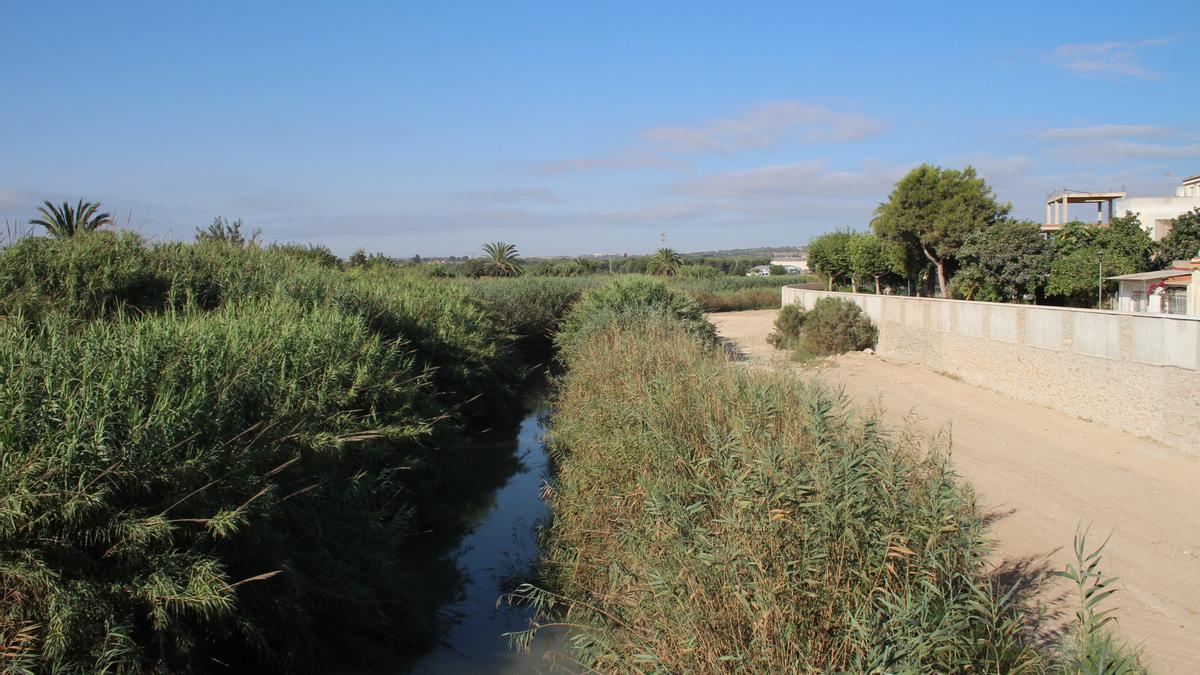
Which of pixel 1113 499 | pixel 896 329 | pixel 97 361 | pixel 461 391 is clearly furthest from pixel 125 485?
pixel 896 329

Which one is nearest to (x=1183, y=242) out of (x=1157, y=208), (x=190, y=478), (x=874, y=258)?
(x=1157, y=208)

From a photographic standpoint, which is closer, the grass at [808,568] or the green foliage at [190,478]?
the grass at [808,568]

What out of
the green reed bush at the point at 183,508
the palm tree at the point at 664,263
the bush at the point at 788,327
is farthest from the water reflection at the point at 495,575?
the palm tree at the point at 664,263

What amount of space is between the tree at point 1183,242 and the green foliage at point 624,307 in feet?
61.4

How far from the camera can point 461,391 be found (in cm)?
1770

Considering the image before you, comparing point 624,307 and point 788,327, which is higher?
point 624,307

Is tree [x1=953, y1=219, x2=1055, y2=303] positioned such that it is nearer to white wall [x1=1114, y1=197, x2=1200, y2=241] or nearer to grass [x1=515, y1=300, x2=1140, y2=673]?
white wall [x1=1114, y1=197, x2=1200, y2=241]

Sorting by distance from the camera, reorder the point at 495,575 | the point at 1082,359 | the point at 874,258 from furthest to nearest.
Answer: the point at 874,258, the point at 1082,359, the point at 495,575

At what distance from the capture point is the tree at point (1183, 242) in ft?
99.1

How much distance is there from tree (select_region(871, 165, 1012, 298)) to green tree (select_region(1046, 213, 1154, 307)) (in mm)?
6077

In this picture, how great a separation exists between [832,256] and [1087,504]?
45.9 m

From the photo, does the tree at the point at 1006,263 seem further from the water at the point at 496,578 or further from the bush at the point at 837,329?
the water at the point at 496,578

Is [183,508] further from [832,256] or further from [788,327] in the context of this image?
[832,256]

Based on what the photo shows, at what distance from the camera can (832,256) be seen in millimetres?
54375
